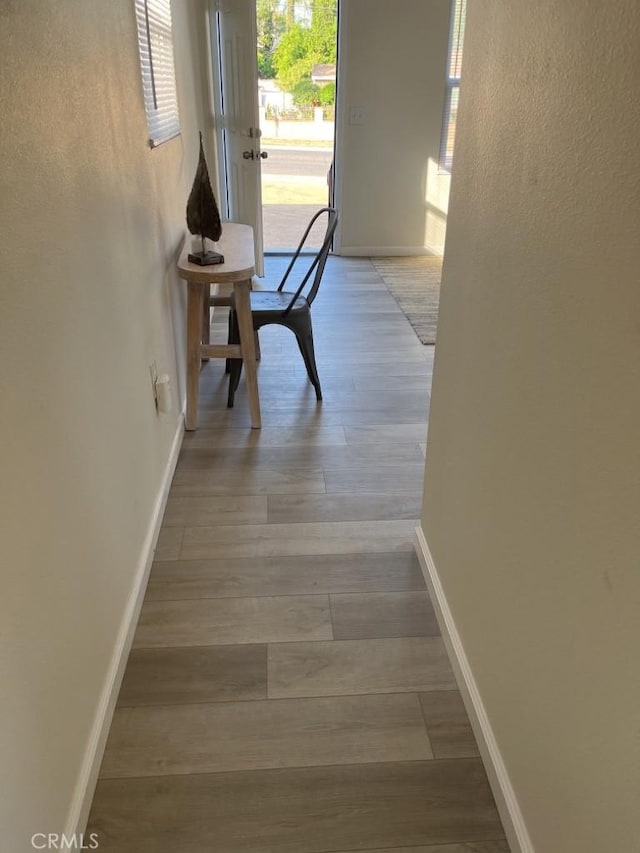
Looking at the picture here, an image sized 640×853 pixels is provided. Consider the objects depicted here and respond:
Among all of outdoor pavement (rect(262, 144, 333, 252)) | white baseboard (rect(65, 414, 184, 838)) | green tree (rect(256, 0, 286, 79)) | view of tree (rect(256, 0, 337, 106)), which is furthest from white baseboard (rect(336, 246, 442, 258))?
white baseboard (rect(65, 414, 184, 838))

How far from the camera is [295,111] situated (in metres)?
10.1

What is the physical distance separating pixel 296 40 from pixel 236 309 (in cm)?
652

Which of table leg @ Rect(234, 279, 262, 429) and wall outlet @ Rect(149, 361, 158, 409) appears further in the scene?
table leg @ Rect(234, 279, 262, 429)

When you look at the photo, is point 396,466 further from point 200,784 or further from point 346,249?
point 346,249

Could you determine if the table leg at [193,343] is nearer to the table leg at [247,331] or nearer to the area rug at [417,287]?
the table leg at [247,331]

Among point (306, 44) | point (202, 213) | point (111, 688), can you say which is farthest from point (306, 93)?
point (111, 688)

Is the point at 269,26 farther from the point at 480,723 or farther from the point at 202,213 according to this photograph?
the point at 480,723

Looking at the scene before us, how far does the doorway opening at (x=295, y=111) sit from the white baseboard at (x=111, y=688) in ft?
11.7

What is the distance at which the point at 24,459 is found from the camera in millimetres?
1040

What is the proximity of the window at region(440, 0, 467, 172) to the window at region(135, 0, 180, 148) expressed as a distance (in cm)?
276

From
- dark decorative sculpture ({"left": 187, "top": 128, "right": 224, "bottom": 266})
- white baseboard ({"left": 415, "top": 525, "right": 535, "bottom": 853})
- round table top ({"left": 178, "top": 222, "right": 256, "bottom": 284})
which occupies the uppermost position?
dark decorative sculpture ({"left": 187, "top": 128, "right": 224, "bottom": 266})

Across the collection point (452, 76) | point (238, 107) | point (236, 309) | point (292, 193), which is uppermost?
point (452, 76)

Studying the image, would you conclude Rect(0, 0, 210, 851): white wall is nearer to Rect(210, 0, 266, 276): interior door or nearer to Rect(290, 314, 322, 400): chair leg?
Rect(290, 314, 322, 400): chair leg

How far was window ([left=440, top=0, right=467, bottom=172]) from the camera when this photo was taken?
16.6 ft
